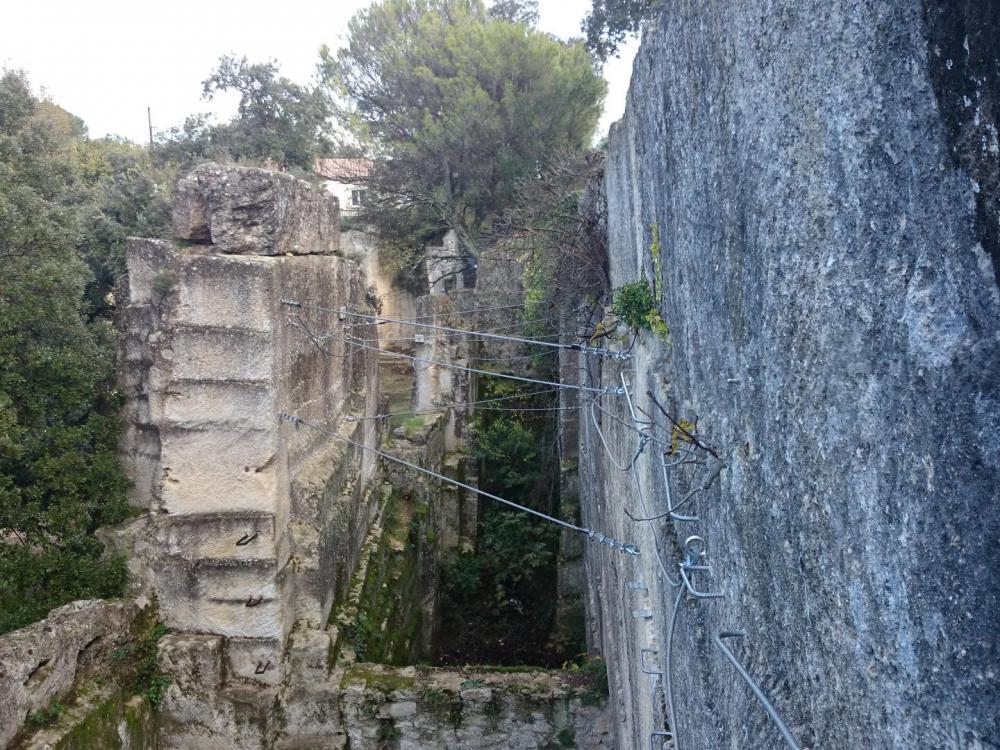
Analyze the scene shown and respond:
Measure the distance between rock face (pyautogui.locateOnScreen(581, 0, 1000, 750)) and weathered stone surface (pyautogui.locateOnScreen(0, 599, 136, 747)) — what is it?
3336mm

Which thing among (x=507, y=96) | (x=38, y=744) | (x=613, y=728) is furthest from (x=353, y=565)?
(x=507, y=96)

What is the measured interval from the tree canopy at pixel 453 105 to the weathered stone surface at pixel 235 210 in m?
13.3

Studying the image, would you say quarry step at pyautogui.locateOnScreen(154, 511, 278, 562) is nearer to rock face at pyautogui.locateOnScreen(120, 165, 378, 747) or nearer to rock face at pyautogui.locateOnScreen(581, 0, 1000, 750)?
rock face at pyautogui.locateOnScreen(120, 165, 378, 747)

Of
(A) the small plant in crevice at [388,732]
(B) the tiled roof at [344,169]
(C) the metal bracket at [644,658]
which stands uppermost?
(B) the tiled roof at [344,169]

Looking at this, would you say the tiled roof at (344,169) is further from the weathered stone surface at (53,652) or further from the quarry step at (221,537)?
the weathered stone surface at (53,652)

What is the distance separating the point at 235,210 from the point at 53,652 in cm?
293

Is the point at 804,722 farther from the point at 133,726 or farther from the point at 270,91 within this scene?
the point at 270,91

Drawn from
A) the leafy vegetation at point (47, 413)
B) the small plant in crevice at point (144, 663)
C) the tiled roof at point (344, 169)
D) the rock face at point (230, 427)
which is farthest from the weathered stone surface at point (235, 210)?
the tiled roof at point (344, 169)

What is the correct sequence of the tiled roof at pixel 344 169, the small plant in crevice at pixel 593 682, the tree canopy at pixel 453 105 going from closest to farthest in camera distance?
the small plant in crevice at pixel 593 682 → the tree canopy at pixel 453 105 → the tiled roof at pixel 344 169

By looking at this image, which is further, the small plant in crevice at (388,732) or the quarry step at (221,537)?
the small plant in crevice at (388,732)

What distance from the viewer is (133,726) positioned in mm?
4820

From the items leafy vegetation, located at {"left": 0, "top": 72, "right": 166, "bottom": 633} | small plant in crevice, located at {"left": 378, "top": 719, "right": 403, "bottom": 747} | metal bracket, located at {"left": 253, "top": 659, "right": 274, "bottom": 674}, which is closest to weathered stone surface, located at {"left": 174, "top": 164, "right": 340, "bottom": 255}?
leafy vegetation, located at {"left": 0, "top": 72, "right": 166, "bottom": 633}

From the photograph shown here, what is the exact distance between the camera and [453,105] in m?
19.3

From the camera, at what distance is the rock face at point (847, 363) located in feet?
3.83
